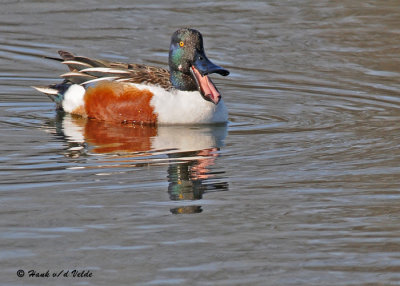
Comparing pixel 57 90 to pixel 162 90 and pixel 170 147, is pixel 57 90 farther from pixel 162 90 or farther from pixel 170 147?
pixel 170 147

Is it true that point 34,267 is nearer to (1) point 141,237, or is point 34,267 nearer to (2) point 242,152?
(1) point 141,237

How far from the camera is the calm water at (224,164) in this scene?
5.36 metres

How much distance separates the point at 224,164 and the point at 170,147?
91 cm

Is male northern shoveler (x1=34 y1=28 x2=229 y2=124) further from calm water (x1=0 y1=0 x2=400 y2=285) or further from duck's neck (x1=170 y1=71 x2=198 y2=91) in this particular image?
calm water (x1=0 y1=0 x2=400 y2=285)

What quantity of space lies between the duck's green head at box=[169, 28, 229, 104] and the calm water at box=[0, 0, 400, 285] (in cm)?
46

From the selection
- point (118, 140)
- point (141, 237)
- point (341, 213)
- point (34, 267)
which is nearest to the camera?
point (34, 267)

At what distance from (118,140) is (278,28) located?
535 cm

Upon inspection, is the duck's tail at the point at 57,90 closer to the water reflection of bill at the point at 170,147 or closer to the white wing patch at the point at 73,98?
the white wing patch at the point at 73,98

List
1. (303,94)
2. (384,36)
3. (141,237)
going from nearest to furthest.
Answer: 1. (141,237)
2. (303,94)
3. (384,36)

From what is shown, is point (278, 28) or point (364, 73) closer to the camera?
point (364, 73)

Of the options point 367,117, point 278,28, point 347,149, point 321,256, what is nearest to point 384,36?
point 278,28

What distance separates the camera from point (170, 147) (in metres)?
8.46

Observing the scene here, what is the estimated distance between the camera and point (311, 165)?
7.58m

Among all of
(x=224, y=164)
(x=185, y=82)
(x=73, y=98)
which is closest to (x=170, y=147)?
(x=224, y=164)
